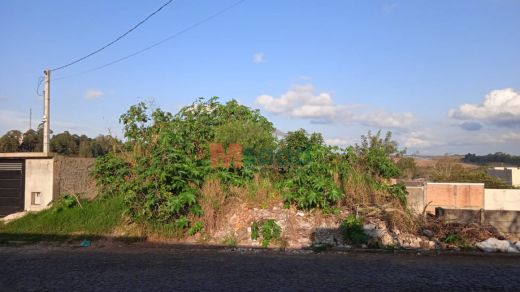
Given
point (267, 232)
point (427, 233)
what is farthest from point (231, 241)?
point (427, 233)

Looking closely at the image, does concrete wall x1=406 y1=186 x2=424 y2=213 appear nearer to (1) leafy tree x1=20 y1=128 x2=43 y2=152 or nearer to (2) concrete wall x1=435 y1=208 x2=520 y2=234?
(2) concrete wall x1=435 y1=208 x2=520 y2=234

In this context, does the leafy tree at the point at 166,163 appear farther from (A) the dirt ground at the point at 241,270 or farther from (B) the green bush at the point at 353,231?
(B) the green bush at the point at 353,231

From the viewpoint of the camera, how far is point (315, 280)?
7410mm

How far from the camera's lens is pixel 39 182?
1553 cm

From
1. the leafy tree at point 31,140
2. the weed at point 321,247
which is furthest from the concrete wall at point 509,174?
the weed at point 321,247

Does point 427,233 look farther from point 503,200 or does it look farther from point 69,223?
point 503,200

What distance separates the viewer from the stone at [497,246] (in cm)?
1040

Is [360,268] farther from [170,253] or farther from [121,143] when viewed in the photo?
[121,143]

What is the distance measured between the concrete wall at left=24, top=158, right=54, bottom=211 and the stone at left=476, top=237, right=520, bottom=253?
1302 cm

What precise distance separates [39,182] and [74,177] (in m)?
1.12

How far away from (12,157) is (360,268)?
12940mm

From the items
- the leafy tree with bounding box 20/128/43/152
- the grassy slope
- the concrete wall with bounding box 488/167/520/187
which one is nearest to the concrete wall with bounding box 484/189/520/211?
the grassy slope

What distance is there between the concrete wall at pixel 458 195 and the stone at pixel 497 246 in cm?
1386

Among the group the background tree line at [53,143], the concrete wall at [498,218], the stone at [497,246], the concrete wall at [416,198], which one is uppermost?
the background tree line at [53,143]
